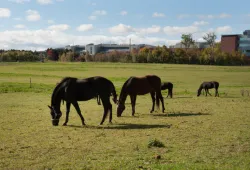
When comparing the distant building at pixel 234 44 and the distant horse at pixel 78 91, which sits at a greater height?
the distant building at pixel 234 44

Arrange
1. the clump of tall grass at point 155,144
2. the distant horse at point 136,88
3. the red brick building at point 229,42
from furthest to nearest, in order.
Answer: the red brick building at point 229,42, the distant horse at point 136,88, the clump of tall grass at point 155,144

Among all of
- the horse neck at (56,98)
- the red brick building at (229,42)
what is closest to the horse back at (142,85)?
the horse neck at (56,98)

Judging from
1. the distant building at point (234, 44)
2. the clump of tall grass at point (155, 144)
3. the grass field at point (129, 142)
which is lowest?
the grass field at point (129, 142)

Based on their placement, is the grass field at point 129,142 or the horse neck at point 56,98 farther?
the horse neck at point 56,98

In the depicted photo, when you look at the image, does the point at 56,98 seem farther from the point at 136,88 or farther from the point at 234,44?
the point at 234,44

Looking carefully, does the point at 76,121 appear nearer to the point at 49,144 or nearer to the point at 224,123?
the point at 49,144

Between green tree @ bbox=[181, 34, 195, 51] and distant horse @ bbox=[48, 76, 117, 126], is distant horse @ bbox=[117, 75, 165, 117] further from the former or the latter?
green tree @ bbox=[181, 34, 195, 51]

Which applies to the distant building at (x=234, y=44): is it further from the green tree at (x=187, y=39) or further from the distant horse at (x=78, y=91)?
the distant horse at (x=78, y=91)

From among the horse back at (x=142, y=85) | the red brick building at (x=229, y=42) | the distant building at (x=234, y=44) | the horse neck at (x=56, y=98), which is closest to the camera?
the horse neck at (x=56, y=98)

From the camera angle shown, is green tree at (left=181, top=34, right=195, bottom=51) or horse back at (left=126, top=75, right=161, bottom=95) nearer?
horse back at (left=126, top=75, right=161, bottom=95)

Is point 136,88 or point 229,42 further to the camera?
point 229,42

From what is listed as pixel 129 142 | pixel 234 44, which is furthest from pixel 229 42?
pixel 129 142

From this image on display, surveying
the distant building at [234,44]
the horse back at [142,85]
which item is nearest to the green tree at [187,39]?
the distant building at [234,44]

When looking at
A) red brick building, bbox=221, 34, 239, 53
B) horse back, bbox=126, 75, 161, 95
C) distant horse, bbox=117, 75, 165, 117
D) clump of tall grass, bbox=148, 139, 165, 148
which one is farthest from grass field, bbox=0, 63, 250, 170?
red brick building, bbox=221, 34, 239, 53
